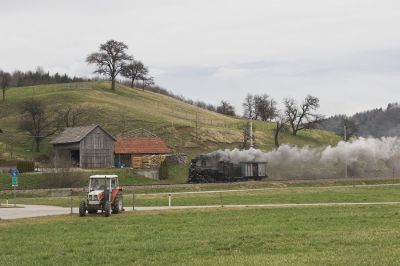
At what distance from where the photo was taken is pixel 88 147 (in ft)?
314

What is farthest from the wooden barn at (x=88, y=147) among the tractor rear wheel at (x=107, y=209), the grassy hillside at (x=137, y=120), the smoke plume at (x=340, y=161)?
the tractor rear wheel at (x=107, y=209)

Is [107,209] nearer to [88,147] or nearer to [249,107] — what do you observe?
[88,147]

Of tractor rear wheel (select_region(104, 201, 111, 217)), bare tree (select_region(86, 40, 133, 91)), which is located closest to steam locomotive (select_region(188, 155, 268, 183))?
tractor rear wheel (select_region(104, 201, 111, 217))

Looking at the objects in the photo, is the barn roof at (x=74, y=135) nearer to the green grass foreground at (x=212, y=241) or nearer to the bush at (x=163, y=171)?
the bush at (x=163, y=171)

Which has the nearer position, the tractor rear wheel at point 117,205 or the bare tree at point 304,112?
the tractor rear wheel at point 117,205

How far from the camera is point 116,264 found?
16.5 m

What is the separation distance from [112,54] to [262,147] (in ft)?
163

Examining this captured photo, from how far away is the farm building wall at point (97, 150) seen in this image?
9531 cm

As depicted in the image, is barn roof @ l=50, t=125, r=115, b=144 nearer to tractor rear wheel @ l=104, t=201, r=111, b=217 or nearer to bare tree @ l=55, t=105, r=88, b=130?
bare tree @ l=55, t=105, r=88, b=130

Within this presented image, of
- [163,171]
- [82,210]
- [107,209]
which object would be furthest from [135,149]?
[107,209]

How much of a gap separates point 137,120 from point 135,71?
128 feet

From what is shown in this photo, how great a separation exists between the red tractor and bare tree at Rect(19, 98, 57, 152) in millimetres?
74557

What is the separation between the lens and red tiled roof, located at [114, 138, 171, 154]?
327ft

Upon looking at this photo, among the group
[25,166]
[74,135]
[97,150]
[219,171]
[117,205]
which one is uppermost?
[74,135]
